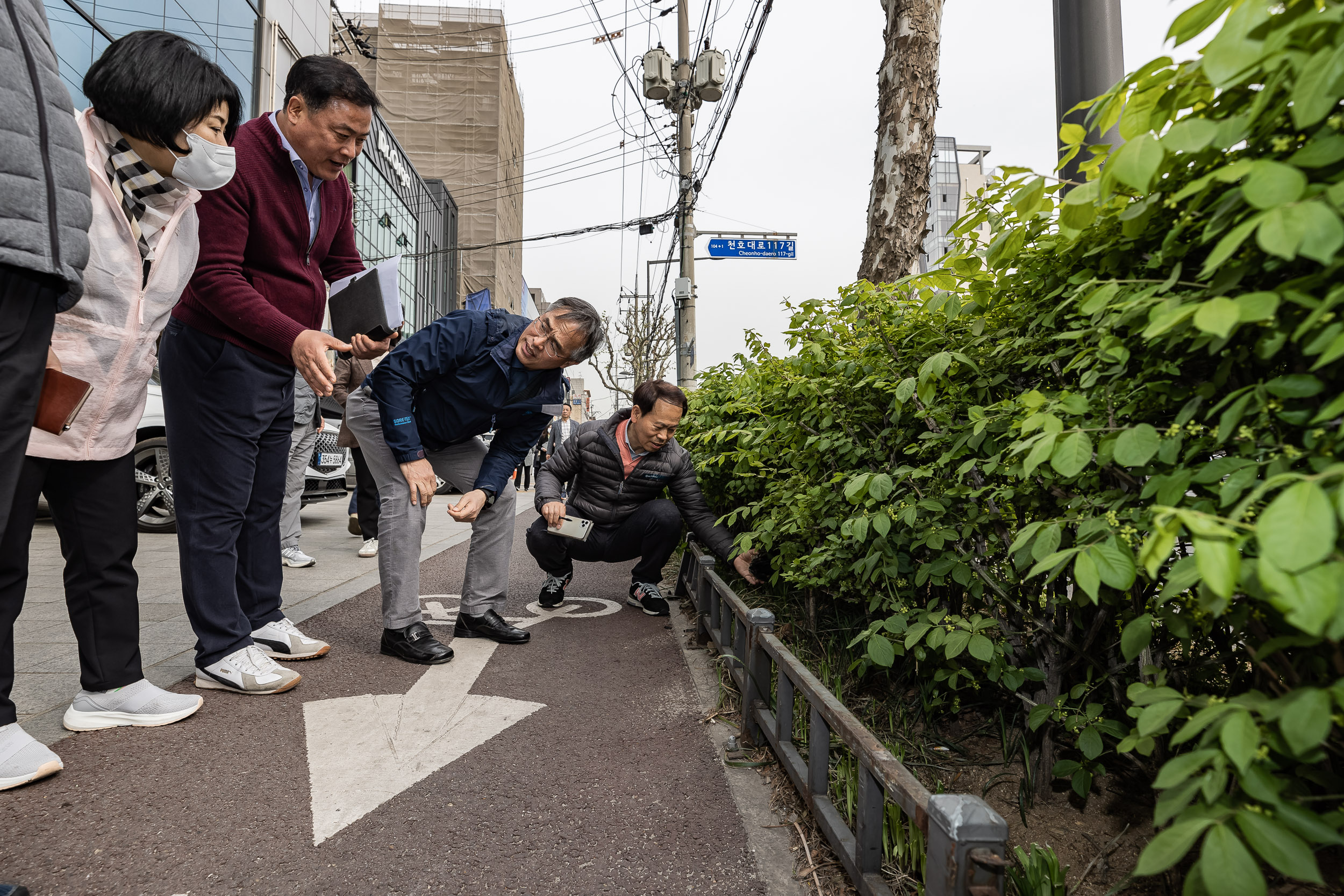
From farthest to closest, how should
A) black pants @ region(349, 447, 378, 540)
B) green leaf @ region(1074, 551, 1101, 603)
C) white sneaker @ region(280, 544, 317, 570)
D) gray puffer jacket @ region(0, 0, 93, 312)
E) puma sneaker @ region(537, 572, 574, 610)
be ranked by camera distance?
black pants @ region(349, 447, 378, 540)
white sneaker @ region(280, 544, 317, 570)
puma sneaker @ region(537, 572, 574, 610)
gray puffer jacket @ region(0, 0, 93, 312)
green leaf @ region(1074, 551, 1101, 603)

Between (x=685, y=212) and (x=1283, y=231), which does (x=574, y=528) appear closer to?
(x=1283, y=231)

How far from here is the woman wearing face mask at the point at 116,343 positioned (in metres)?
2.05

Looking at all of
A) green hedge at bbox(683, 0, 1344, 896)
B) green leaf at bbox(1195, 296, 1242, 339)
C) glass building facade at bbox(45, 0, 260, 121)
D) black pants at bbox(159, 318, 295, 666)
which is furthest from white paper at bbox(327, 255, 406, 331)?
glass building facade at bbox(45, 0, 260, 121)

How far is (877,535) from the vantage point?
2180mm

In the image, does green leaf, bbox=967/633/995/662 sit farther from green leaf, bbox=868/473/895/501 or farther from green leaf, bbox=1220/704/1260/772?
green leaf, bbox=1220/704/1260/772

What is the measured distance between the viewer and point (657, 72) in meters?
14.3

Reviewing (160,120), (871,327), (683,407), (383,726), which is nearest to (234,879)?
(383,726)

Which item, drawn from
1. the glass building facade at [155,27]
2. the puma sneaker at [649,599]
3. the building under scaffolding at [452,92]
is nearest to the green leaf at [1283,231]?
the puma sneaker at [649,599]

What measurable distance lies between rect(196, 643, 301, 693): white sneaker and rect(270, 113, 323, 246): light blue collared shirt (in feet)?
5.13

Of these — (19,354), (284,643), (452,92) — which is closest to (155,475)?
(284,643)

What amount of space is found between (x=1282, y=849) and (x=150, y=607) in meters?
4.68

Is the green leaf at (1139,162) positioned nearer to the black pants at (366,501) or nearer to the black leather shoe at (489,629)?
the black leather shoe at (489,629)

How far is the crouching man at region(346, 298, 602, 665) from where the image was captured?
130 inches

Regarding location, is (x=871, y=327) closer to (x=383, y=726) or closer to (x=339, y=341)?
(x=339, y=341)
